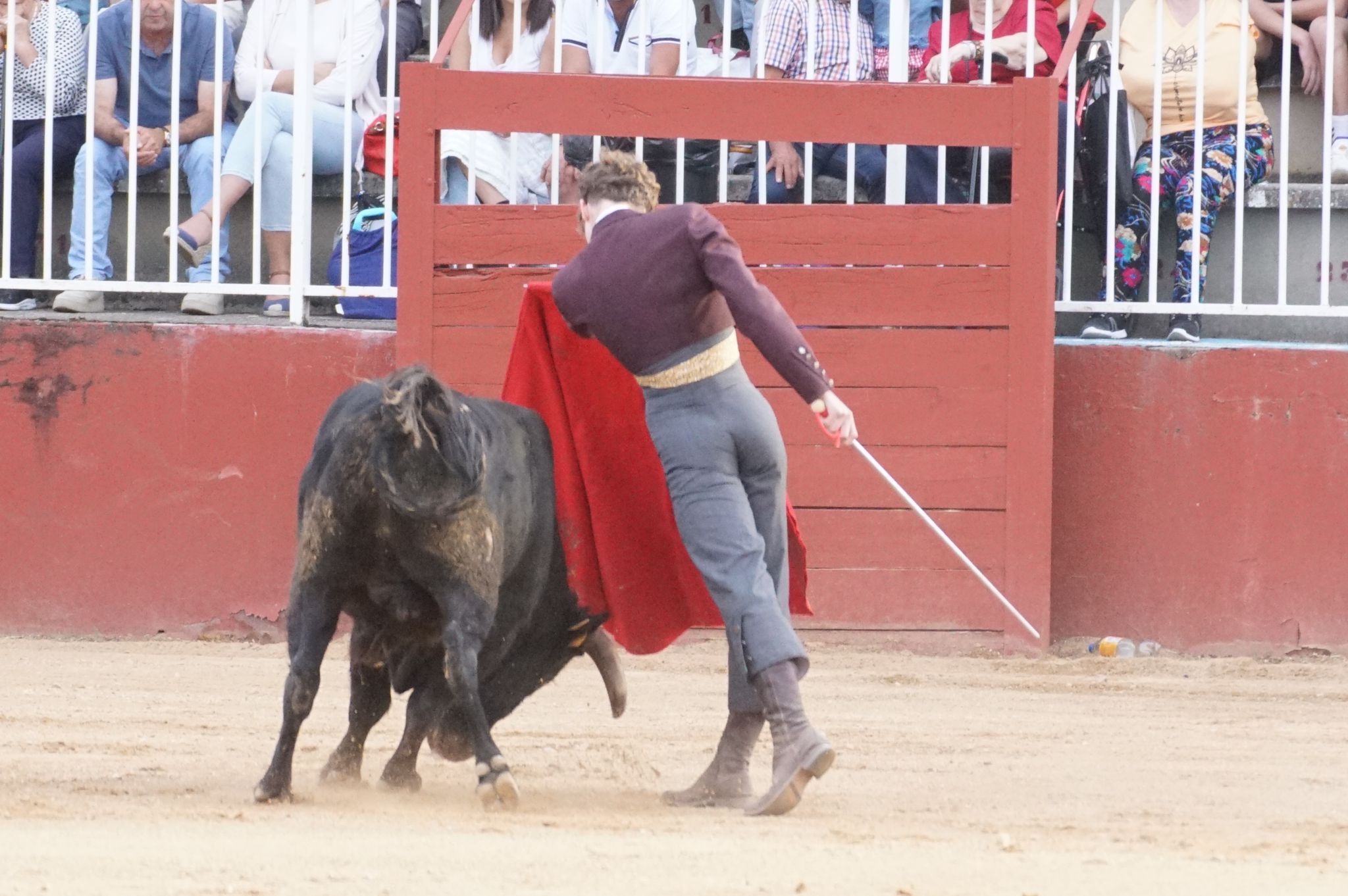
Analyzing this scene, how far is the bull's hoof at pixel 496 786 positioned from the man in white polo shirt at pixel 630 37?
3627 millimetres

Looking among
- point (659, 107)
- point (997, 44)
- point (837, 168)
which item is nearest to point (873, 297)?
point (837, 168)

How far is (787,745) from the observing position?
4.48 m

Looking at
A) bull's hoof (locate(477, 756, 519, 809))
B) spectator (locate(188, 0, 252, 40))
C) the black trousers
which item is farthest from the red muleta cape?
spectator (locate(188, 0, 252, 40))

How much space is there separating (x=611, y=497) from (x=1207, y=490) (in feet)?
10.2

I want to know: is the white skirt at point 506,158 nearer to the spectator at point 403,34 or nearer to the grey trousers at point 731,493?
the spectator at point 403,34

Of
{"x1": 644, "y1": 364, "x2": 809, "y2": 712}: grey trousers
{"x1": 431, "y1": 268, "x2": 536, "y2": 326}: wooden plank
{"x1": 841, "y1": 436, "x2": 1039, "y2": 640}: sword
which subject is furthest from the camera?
{"x1": 431, "y1": 268, "x2": 536, "y2": 326}: wooden plank

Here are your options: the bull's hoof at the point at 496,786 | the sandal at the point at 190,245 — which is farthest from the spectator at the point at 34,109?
the bull's hoof at the point at 496,786

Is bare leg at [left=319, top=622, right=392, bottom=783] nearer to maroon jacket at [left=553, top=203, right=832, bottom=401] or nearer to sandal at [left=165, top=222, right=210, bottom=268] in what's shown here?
maroon jacket at [left=553, top=203, right=832, bottom=401]

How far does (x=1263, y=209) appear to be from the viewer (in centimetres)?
754

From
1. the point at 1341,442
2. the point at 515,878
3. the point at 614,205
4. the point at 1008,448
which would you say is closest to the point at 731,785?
the point at 515,878

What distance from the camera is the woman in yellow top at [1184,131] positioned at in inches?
288

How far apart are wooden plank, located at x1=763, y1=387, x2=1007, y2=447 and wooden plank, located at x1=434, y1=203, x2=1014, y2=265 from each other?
19.6 inches

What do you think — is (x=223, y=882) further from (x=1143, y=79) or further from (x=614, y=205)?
(x=1143, y=79)

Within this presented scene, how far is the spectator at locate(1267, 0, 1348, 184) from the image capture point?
7.53m
